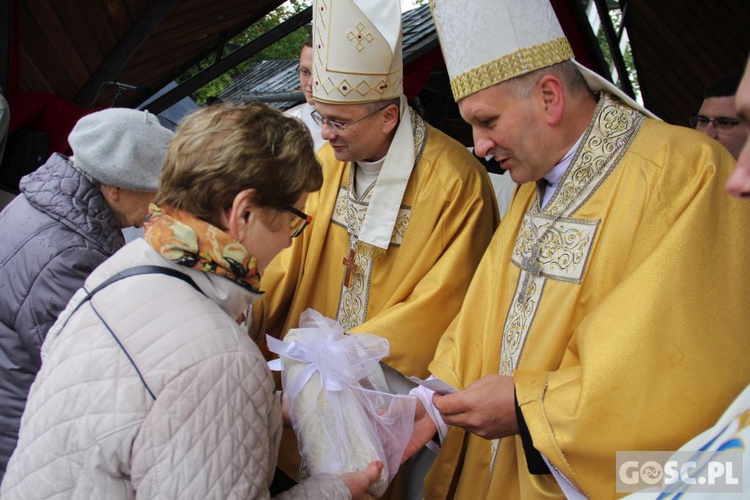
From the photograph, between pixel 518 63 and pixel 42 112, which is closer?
pixel 518 63

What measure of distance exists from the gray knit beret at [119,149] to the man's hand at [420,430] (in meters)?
1.12

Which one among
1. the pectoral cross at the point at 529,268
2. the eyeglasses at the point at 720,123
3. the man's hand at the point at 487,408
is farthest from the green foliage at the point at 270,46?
the man's hand at the point at 487,408

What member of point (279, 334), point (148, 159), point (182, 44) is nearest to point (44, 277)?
point (148, 159)

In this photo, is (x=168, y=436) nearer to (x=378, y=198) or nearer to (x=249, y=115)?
(x=249, y=115)

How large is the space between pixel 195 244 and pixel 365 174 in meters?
1.59

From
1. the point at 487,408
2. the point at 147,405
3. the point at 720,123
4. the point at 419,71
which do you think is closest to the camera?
the point at 147,405

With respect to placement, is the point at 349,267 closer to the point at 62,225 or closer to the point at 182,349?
the point at 62,225

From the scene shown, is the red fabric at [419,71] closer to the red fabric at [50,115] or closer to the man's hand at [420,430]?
the red fabric at [50,115]

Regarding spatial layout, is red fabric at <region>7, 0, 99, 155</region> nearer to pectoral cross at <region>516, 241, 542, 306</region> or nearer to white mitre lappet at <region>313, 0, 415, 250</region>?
white mitre lappet at <region>313, 0, 415, 250</region>

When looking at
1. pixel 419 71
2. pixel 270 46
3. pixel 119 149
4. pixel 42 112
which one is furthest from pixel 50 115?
pixel 270 46

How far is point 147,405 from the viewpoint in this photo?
55.2 inches

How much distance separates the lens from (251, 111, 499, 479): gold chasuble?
2697 millimetres

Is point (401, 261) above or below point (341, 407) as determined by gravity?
below

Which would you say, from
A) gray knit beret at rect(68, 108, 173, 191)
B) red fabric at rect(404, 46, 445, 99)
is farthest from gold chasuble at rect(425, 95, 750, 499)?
red fabric at rect(404, 46, 445, 99)
